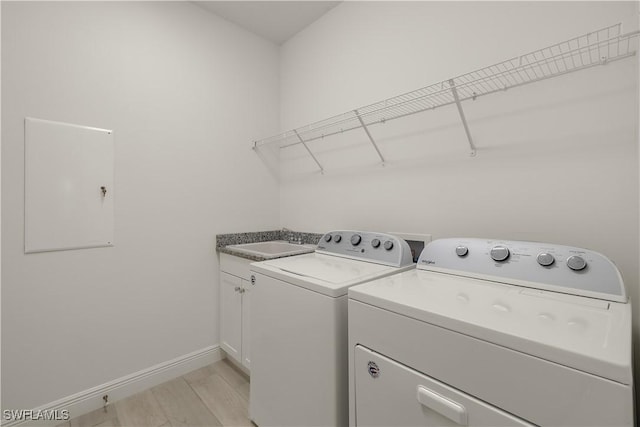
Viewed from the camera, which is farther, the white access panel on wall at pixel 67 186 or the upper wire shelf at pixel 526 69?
the white access panel on wall at pixel 67 186

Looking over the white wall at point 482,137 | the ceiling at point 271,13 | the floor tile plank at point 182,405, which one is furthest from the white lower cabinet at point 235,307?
the ceiling at point 271,13

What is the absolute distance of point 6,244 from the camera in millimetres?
1445

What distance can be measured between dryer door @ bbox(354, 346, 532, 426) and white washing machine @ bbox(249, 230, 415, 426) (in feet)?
0.41

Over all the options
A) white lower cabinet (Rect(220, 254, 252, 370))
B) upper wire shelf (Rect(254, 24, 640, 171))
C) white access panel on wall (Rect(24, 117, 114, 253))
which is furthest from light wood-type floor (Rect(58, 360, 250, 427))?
upper wire shelf (Rect(254, 24, 640, 171))

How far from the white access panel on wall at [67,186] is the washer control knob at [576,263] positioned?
90.7 inches

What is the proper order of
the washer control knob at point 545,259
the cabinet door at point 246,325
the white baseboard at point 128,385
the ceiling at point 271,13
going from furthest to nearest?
1. the ceiling at point 271,13
2. the cabinet door at point 246,325
3. the white baseboard at point 128,385
4. the washer control knob at point 545,259

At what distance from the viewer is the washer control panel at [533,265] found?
91 centimetres

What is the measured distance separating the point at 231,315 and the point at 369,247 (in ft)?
3.96

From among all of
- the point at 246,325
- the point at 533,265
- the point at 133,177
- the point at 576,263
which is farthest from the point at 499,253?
the point at 133,177

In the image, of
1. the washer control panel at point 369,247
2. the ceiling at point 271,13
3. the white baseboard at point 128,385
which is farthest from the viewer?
the ceiling at point 271,13

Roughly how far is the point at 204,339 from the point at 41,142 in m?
1.63

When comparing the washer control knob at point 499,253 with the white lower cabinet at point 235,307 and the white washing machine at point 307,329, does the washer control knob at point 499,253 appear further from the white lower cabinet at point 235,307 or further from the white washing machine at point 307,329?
the white lower cabinet at point 235,307

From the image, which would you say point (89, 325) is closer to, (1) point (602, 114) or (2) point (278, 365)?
(2) point (278, 365)

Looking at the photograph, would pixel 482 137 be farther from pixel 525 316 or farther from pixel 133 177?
pixel 133 177
